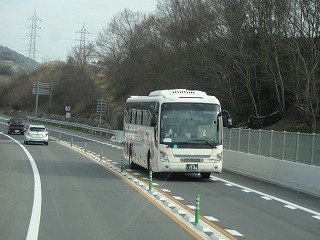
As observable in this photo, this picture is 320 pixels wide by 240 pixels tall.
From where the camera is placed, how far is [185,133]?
22.2 m

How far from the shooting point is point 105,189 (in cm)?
1839

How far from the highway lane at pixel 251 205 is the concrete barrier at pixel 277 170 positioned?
599 mm

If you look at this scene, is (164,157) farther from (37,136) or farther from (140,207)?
(37,136)

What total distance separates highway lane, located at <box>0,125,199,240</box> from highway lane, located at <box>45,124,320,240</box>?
1.28 meters

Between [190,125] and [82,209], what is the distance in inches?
356

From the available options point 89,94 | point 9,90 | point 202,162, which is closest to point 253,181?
point 202,162

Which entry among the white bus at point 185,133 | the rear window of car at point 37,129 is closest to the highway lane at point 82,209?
the white bus at point 185,133

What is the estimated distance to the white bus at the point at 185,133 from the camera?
2188 cm

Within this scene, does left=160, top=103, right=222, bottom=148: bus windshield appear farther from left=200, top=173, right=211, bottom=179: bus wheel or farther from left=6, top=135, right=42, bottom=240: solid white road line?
left=6, top=135, right=42, bottom=240: solid white road line

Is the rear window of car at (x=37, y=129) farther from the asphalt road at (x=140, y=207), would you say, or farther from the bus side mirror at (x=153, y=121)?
the bus side mirror at (x=153, y=121)

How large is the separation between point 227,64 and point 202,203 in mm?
36171

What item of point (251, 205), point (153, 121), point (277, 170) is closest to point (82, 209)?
point (251, 205)

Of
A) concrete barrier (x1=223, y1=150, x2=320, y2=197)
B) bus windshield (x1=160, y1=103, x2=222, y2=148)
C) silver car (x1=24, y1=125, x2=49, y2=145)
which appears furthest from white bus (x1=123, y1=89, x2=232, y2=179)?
silver car (x1=24, y1=125, x2=49, y2=145)

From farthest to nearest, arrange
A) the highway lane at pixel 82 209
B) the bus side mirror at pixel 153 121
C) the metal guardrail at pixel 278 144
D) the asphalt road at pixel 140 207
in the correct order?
the bus side mirror at pixel 153 121, the metal guardrail at pixel 278 144, the asphalt road at pixel 140 207, the highway lane at pixel 82 209
